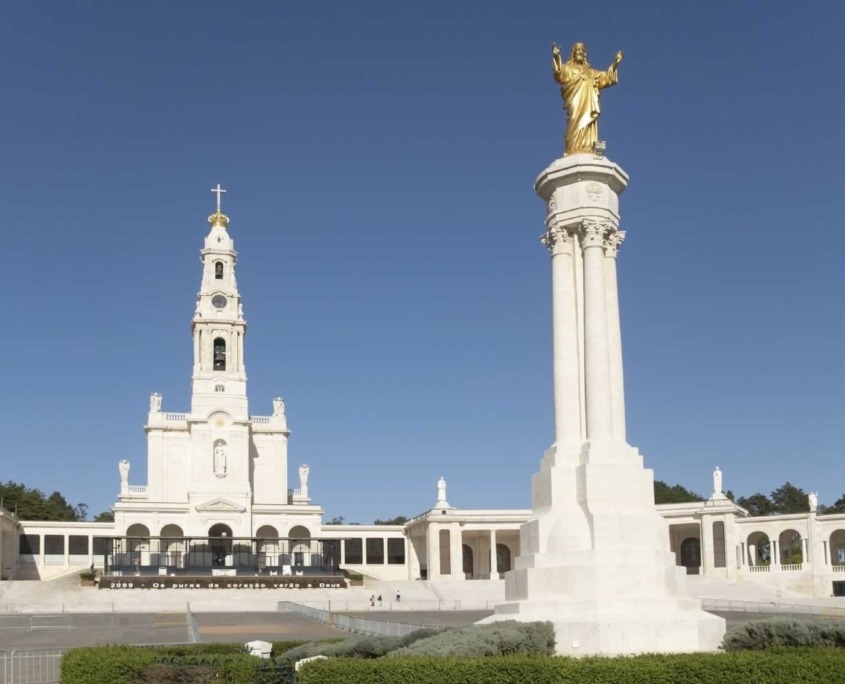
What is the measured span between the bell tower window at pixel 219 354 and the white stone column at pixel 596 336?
70.1 metres

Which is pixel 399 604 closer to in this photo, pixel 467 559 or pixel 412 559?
pixel 412 559

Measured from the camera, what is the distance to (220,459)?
293 ft

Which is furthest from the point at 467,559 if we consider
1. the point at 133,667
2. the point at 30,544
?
the point at 133,667

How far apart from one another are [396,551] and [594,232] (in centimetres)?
7812

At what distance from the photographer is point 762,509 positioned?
128 meters

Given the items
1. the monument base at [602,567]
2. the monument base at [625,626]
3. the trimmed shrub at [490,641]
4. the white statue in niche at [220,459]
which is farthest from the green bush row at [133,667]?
the white statue in niche at [220,459]

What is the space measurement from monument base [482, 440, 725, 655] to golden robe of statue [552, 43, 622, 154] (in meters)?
7.83

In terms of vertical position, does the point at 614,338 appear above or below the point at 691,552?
above

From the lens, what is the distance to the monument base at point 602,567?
21984mm

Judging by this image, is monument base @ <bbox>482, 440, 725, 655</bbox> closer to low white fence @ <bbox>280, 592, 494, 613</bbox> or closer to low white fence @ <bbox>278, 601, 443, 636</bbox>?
low white fence @ <bbox>278, 601, 443, 636</bbox>

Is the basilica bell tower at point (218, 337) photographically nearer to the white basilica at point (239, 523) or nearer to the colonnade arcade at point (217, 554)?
the white basilica at point (239, 523)

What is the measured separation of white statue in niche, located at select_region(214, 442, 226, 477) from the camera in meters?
88.8

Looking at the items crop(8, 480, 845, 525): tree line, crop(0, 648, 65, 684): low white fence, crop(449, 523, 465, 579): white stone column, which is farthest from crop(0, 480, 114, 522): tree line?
crop(0, 648, 65, 684): low white fence

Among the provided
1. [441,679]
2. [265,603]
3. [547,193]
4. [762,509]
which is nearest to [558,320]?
[547,193]
